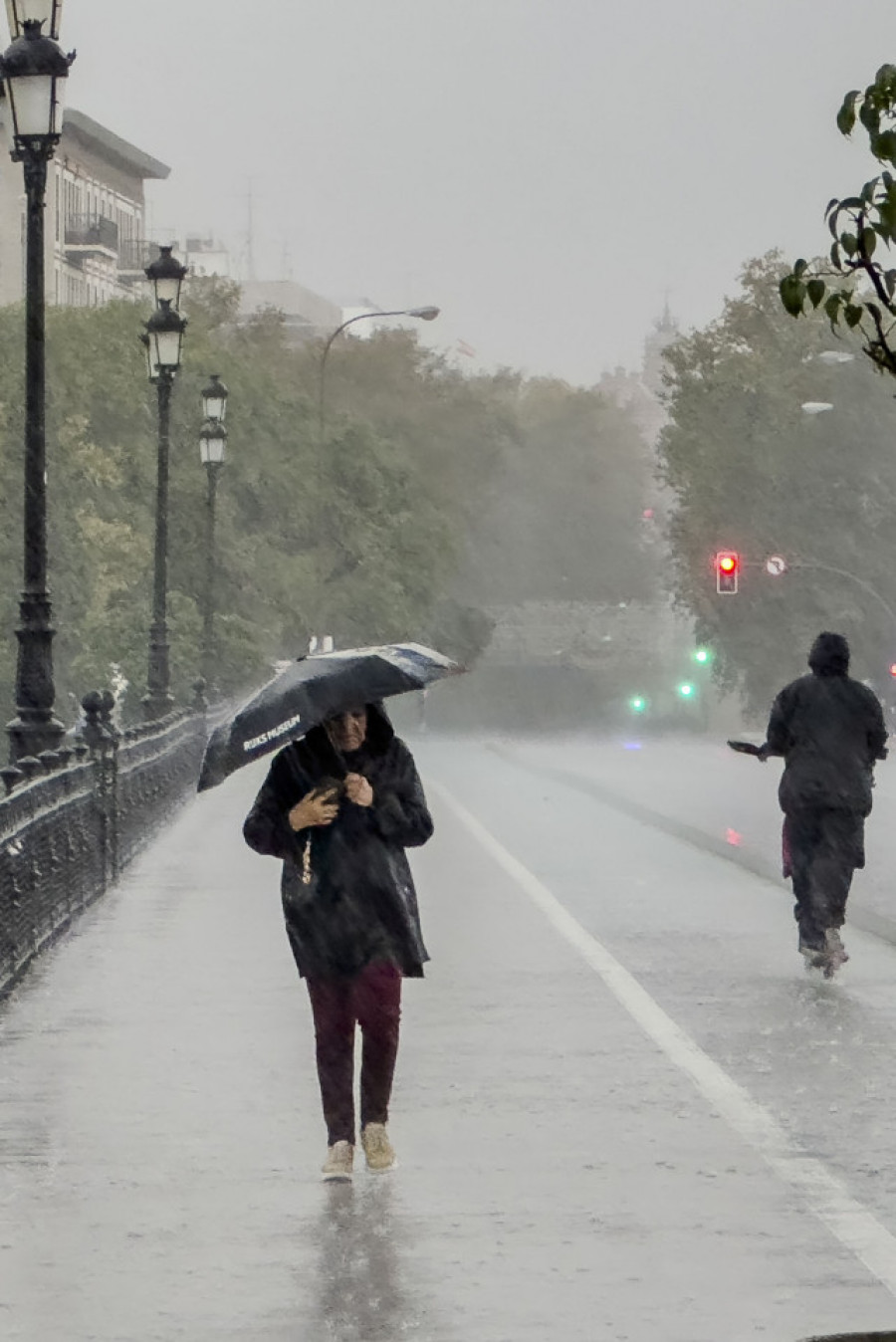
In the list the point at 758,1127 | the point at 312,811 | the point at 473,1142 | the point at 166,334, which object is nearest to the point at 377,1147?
the point at 473,1142

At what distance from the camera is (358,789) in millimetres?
9414

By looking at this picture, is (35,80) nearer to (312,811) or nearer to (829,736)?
(829,736)

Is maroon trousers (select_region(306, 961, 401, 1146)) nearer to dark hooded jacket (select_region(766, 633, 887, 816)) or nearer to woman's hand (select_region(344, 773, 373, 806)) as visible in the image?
woman's hand (select_region(344, 773, 373, 806))

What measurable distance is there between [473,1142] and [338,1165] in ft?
3.25

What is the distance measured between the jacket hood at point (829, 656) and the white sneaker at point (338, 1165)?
6470mm

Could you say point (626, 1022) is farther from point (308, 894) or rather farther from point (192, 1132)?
point (308, 894)

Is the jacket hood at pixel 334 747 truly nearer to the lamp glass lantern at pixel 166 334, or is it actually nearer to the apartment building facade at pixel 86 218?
the lamp glass lantern at pixel 166 334

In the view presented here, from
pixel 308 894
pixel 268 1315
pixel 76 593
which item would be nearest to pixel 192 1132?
pixel 308 894

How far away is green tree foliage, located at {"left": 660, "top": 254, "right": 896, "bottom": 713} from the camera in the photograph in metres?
91.1

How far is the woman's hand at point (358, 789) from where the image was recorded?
9414 mm

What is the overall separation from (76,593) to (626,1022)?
64.5 meters

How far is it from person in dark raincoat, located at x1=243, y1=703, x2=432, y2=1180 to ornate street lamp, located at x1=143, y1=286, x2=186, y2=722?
23559mm

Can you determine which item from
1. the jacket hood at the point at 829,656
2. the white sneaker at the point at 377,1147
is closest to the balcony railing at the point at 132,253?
the jacket hood at the point at 829,656

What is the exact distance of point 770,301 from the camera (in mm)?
→ 94312
